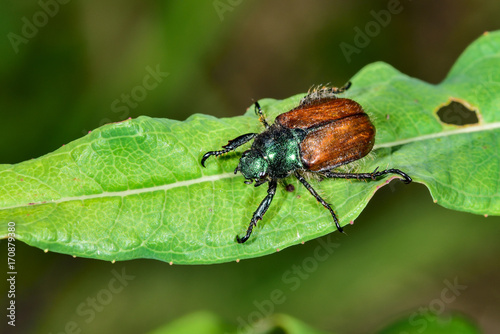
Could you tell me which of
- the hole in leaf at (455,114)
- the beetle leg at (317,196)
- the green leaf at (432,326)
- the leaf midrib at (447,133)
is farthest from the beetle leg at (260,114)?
Answer: the green leaf at (432,326)

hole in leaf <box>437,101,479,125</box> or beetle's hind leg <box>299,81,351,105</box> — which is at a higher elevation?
beetle's hind leg <box>299,81,351,105</box>

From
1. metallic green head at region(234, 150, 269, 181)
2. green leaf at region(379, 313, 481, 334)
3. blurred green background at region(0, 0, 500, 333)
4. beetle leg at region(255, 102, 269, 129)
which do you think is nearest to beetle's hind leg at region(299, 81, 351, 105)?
beetle leg at region(255, 102, 269, 129)

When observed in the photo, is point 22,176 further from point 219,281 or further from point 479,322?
point 479,322

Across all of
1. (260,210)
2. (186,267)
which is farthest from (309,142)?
(186,267)

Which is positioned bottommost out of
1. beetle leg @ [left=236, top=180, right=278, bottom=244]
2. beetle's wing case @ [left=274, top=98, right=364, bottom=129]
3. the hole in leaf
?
the hole in leaf

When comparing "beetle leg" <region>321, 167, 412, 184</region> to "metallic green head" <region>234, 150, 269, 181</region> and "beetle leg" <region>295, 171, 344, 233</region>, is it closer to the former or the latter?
"beetle leg" <region>295, 171, 344, 233</region>

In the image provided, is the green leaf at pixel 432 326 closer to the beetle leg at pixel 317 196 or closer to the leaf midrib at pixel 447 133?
the beetle leg at pixel 317 196

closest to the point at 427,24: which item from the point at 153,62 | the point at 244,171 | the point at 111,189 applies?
the point at 153,62
